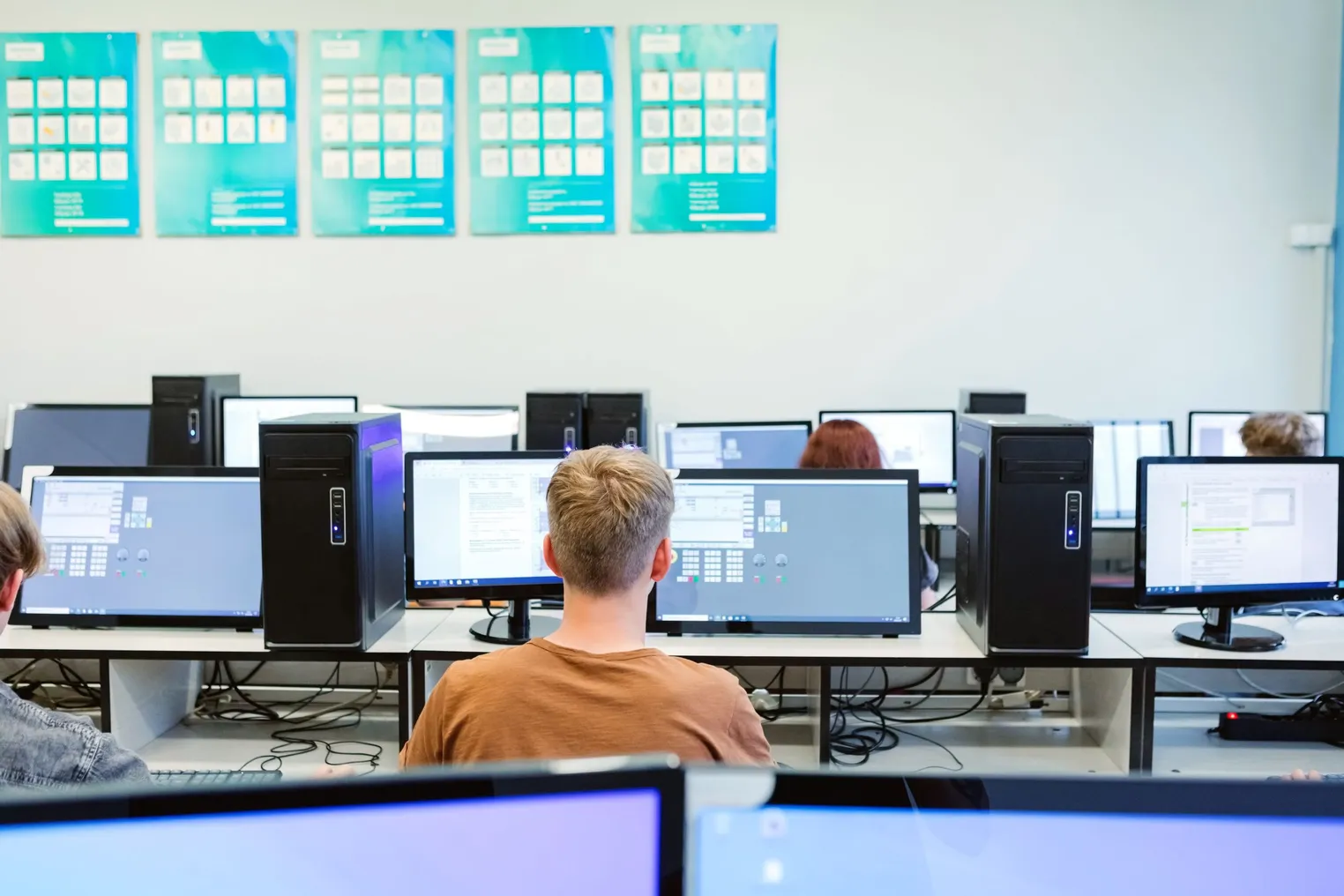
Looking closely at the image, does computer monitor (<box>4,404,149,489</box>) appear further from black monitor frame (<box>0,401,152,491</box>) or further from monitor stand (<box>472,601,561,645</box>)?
monitor stand (<box>472,601,561,645</box>)

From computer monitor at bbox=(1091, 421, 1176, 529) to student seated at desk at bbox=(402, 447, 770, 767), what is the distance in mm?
3106

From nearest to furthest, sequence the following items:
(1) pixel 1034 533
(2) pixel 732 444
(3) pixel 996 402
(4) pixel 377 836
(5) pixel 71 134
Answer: (4) pixel 377 836
(1) pixel 1034 533
(2) pixel 732 444
(3) pixel 996 402
(5) pixel 71 134

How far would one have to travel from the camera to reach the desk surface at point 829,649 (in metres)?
2.02

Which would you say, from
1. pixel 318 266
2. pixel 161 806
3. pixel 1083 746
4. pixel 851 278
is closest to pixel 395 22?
pixel 318 266

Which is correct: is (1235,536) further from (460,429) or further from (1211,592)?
(460,429)

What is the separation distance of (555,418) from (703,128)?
1.53 metres

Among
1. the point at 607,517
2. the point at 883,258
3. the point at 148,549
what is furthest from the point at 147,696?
the point at 883,258

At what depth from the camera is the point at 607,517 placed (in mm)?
1397

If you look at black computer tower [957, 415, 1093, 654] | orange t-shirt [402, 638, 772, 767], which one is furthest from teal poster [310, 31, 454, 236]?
orange t-shirt [402, 638, 772, 767]

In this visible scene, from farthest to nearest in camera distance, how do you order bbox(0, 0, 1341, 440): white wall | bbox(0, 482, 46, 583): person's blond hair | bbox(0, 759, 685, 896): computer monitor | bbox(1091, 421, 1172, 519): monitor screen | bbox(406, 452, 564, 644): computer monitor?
bbox(0, 0, 1341, 440): white wall < bbox(1091, 421, 1172, 519): monitor screen < bbox(406, 452, 564, 644): computer monitor < bbox(0, 482, 46, 583): person's blond hair < bbox(0, 759, 685, 896): computer monitor

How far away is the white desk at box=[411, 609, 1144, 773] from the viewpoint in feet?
6.62

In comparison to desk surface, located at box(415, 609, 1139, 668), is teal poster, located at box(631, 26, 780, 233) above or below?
above

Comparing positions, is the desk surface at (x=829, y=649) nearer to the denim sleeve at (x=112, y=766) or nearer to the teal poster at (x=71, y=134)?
the denim sleeve at (x=112, y=766)

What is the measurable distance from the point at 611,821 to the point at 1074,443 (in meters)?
1.54
